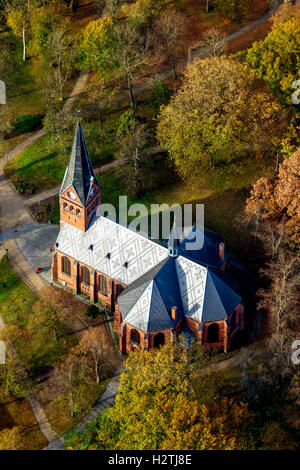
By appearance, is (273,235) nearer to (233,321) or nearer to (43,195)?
(233,321)

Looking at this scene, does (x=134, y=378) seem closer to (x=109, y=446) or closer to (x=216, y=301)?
(x=109, y=446)

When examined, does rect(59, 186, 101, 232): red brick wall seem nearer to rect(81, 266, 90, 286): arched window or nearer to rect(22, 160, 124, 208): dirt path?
rect(81, 266, 90, 286): arched window

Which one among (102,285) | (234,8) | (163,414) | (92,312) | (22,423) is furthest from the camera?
(234,8)

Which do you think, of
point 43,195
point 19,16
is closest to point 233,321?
point 43,195

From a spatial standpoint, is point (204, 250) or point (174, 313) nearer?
point (174, 313)

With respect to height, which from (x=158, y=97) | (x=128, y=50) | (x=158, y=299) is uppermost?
(x=128, y=50)

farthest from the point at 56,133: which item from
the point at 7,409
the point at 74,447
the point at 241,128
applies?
the point at 74,447

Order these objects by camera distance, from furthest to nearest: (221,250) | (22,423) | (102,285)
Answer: (102,285), (221,250), (22,423)
